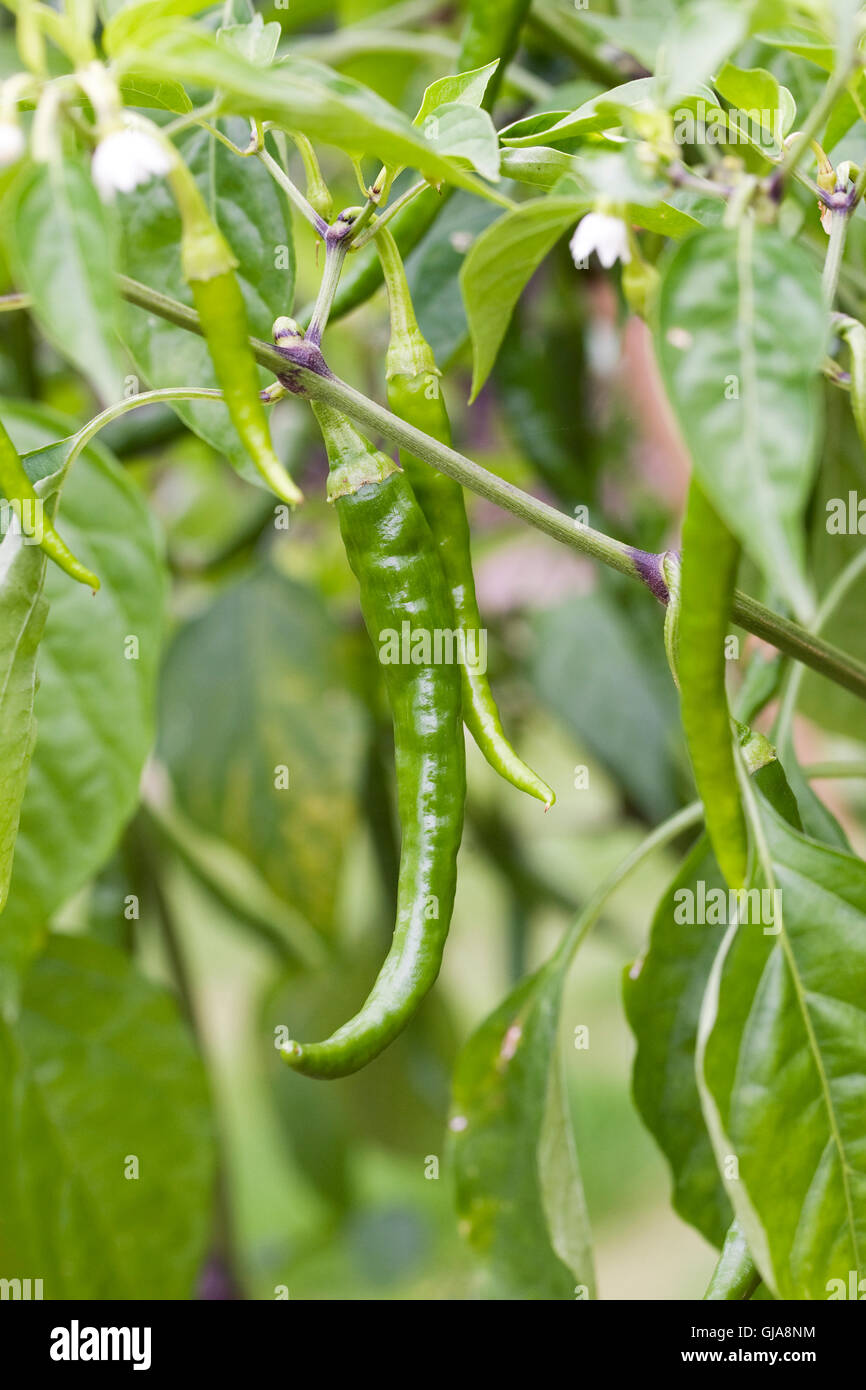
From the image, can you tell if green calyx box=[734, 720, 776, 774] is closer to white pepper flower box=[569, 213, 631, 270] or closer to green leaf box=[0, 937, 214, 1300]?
white pepper flower box=[569, 213, 631, 270]

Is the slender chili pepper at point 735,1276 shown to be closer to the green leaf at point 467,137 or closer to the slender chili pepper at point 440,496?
the slender chili pepper at point 440,496

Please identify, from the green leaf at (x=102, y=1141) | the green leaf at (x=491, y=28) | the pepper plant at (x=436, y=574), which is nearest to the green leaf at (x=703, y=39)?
the pepper plant at (x=436, y=574)

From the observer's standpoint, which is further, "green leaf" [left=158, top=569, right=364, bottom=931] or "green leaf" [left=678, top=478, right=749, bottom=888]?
"green leaf" [left=158, top=569, right=364, bottom=931]

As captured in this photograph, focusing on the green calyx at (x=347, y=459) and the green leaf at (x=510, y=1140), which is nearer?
the green calyx at (x=347, y=459)

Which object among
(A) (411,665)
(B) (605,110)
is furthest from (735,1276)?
(B) (605,110)

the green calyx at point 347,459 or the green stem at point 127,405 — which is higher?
the green stem at point 127,405

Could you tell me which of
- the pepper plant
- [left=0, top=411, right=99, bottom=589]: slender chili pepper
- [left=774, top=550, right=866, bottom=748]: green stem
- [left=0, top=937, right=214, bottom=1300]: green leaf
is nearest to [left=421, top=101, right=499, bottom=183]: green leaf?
the pepper plant

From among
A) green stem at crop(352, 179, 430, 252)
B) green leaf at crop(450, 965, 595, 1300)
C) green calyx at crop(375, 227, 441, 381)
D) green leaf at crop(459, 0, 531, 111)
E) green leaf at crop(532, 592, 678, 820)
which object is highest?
green leaf at crop(459, 0, 531, 111)

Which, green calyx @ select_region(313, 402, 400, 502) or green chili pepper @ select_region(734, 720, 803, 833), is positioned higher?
green calyx @ select_region(313, 402, 400, 502)
